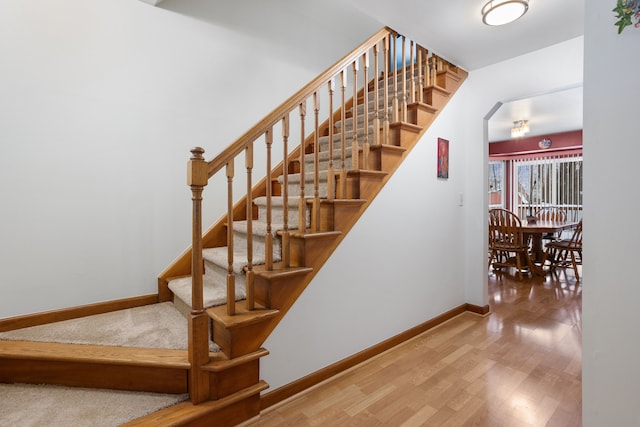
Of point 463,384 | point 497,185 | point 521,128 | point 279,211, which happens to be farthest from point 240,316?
point 497,185

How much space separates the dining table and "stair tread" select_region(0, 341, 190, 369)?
4.60 m

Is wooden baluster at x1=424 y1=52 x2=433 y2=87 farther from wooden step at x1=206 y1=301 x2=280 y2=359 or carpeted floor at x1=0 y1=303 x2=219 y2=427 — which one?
carpeted floor at x1=0 y1=303 x2=219 y2=427

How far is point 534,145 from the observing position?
6762 mm

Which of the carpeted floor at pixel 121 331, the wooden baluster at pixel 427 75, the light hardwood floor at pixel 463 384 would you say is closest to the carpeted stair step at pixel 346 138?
the wooden baluster at pixel 427 75

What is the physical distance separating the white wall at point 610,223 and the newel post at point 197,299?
1.61 metres

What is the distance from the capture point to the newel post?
141 cm

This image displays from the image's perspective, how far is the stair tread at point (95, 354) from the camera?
1451mm

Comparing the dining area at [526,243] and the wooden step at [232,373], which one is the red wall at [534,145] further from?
the wooden step at [232,373]

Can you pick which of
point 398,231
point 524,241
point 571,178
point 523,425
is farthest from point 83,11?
point 571,178

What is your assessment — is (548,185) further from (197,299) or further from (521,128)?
(197,299)

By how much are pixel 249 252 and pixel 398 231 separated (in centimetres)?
133

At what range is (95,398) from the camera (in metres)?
1.43

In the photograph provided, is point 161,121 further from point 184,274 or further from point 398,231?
point 398,231

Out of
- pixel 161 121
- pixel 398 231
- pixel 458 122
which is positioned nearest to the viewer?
pixel 161 121
